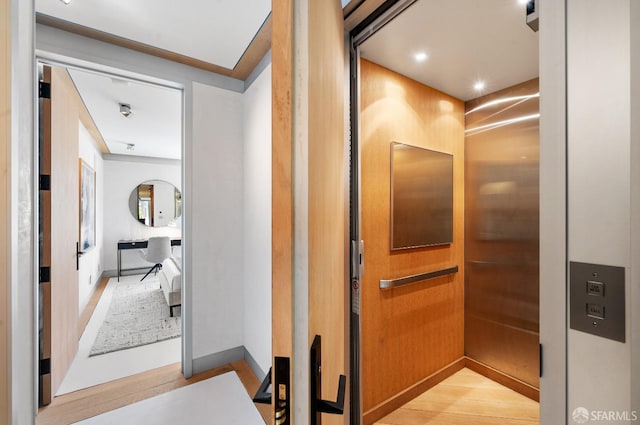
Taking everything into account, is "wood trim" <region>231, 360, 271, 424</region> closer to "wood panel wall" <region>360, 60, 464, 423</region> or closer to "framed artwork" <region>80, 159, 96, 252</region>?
"wood panel wall" <region>360, 60, 464, 423</region>

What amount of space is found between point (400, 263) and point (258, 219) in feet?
3.76

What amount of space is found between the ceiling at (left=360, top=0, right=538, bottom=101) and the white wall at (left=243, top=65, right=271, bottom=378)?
34.6 inches

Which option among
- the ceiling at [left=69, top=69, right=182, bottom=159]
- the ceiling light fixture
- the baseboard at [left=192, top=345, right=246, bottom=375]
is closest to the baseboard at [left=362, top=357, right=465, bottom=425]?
the baseboard at [left=192, top=345, right=246, bottom=375]

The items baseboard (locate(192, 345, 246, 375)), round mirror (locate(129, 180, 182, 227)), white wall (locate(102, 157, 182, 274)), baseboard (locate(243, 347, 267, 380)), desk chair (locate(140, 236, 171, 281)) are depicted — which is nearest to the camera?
baseboard (locate(243, 347, 267, 380))

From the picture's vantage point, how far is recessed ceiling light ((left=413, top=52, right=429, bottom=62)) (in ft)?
5.61

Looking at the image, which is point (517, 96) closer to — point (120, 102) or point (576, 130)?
point (576, 130)

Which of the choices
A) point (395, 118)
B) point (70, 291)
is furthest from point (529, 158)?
point (70, 291)

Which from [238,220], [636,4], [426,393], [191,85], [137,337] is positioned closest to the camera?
[636,4]

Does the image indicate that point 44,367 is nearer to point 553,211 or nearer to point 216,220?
point 216,220

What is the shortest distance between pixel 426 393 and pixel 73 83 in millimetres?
4079

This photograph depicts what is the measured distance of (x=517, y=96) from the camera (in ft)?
6.82

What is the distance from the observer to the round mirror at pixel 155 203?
577 cm

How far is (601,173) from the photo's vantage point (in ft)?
2.10

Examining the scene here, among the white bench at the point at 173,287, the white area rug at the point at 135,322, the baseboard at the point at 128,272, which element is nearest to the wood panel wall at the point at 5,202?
the white area rug at the point at 135,322
